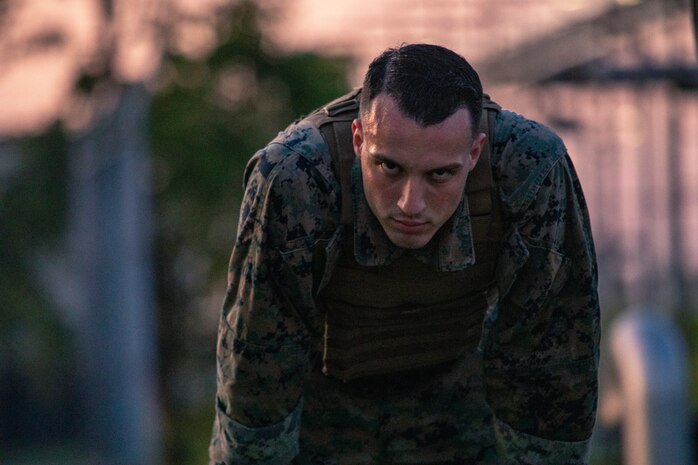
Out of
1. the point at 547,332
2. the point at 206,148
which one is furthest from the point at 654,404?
the point at 206,148

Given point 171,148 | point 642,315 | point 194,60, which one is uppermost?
point 194,60

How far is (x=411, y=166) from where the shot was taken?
2.80 meters

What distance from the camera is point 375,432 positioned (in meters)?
3.51

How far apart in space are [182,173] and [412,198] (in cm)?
743

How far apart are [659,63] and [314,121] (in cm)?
768

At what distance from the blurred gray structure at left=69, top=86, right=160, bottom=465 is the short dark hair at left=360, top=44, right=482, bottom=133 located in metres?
7.60

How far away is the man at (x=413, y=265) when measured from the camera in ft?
9.36

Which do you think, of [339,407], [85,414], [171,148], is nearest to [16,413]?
[85,414]

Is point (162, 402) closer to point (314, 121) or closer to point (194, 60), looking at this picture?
point (194, 60)

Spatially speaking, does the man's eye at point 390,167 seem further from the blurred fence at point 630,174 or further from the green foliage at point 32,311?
the blurred fence at point 630,174

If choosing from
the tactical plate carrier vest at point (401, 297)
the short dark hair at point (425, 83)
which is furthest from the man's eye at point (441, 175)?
the tactical plate carrier vest at point (401, 297)

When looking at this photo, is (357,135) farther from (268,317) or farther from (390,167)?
(268,317)

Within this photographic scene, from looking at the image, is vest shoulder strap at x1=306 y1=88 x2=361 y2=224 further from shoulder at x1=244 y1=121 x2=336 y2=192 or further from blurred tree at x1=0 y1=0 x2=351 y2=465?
blurred tree at x1=0 y1=0 x2=351 y2=465

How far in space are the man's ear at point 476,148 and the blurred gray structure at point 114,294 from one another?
760 cm
